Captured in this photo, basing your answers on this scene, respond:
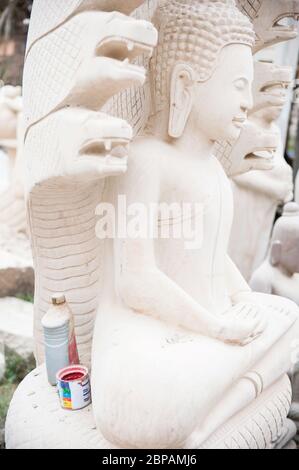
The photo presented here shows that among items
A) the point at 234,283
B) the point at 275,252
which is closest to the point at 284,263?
the point at 275,252

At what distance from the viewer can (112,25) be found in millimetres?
998

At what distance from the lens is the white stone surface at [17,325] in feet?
8.80

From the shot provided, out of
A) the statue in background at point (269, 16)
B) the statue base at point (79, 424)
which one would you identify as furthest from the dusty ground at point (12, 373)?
the statue in background at point (269, 16)

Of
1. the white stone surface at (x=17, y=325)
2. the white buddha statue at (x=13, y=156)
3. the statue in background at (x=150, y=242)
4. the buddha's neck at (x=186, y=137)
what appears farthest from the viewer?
the white buddha statue at (x=13, y=156)

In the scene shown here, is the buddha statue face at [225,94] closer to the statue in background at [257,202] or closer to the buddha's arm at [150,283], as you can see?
the buddha's arm at [150,283]

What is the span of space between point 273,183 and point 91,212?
71.9 inches

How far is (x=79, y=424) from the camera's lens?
1350 mm

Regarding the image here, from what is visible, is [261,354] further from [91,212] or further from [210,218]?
[91,212]

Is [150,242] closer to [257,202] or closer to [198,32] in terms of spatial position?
[198,32]

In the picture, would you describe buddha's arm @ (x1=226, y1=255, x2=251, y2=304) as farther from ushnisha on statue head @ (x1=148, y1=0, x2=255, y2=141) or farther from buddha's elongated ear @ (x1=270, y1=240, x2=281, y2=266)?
buddha's elongated ear @ (x1=270, y1=240, x2=281, y2=266)

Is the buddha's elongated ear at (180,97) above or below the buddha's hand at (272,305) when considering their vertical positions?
above

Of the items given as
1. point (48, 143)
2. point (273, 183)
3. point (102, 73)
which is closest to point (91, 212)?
point (48, 143)

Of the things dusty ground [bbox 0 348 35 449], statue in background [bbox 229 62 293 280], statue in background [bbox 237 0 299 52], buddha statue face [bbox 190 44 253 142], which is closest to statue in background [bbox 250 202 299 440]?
statue in background [bbox 229 62 293 280]

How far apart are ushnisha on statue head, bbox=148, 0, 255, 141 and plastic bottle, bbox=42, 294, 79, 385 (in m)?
0.61
